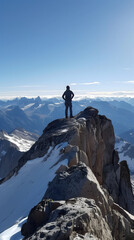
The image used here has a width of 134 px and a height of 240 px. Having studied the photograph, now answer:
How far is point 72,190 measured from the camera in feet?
41.8

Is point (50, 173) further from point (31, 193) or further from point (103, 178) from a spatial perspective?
point (103, 178)

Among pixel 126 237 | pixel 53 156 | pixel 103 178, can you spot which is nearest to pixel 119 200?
pixel 103 178

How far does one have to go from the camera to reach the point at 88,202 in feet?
33.3

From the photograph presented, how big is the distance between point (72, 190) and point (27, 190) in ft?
27.4

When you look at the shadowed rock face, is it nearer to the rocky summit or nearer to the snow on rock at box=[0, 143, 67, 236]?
the rocky summit

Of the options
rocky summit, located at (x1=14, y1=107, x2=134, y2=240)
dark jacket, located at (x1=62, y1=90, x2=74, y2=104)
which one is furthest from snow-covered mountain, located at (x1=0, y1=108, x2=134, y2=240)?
dark jacket, located at (x1=62, y1=90, x2=74, y2=104)

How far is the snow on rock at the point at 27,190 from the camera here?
16.3 metres

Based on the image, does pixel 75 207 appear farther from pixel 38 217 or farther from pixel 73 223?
pixel 38 217

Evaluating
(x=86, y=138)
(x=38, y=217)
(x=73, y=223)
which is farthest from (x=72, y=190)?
→ (x=86, y=138)

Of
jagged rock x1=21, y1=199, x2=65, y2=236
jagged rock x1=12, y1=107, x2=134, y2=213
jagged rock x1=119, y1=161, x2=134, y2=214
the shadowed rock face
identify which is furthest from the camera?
jagged rock x1=119, y1=161, x2=134, y2=214

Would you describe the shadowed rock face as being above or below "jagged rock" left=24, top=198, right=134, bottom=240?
below

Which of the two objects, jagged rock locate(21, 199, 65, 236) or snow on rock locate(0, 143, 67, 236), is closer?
jagged rock locate(21, 199, 65, 236)

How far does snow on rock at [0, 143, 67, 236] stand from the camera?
53.6 feet

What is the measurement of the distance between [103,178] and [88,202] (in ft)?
84.4
